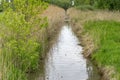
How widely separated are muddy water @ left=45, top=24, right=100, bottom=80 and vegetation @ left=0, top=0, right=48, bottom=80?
1071 mm

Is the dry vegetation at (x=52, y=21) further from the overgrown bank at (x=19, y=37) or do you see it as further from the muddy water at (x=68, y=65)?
the overgrown bank at (x=19, y=37)

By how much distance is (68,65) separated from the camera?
12.8 metres

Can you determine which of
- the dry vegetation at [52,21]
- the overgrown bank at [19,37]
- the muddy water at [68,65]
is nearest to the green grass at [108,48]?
the muddy water at [68,65]

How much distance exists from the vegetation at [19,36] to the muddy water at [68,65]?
1.07 m

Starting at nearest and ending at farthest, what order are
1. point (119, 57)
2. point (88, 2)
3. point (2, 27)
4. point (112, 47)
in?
1. point (2, 27)
2. point (119, 57)
3. point (112, 47)
4. point (88, 2)

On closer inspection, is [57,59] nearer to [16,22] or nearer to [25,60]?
[25,60]

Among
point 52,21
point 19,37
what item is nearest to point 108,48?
point 19,37

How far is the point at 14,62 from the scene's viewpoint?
10023 mm

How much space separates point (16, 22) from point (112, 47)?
5.13m

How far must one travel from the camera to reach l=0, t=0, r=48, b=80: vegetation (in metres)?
9.44

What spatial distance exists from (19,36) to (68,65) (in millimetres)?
3282

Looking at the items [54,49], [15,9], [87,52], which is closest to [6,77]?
[15,9]

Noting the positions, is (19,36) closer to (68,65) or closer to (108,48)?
(68,65)

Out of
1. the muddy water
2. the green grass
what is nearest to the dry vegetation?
the muddy water
